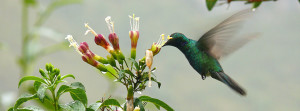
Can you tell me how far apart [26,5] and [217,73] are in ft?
3.47

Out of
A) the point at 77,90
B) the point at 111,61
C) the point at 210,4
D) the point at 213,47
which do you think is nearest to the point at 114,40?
the point at 111,61

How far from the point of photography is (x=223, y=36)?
0.97 metres

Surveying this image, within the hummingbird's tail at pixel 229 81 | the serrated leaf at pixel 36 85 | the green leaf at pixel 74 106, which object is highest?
the serrated leaf at pixel 36 85

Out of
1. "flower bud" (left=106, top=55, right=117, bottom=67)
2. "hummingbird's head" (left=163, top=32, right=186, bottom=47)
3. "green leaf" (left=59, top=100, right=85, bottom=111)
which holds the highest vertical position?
"flower bud" (left=106, top=55, right=117, bottom=67)

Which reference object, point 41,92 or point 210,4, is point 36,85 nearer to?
point 41,92

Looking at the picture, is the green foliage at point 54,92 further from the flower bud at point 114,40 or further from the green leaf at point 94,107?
the flower bud at point 114,40

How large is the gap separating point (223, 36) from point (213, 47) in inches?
4.2

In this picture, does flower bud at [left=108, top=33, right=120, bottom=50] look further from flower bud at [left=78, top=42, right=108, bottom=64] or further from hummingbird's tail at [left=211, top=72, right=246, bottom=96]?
hummingbird's tail at [left=211, top=72, right=246, bottom=96]

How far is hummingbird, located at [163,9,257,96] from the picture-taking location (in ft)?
2.99

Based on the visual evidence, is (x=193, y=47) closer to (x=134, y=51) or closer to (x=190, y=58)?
(x=190, y=58)

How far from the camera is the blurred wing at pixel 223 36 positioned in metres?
0.85

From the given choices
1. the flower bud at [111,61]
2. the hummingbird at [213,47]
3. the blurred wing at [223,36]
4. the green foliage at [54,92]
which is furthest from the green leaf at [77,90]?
the blurred wing at [223,36]

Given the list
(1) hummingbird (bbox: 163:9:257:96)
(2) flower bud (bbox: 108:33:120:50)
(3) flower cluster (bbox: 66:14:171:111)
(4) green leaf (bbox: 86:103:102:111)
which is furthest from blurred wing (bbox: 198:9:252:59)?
(4) green leaf (bbox: 86:103:102:111)

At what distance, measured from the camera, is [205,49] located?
42.4 inches
